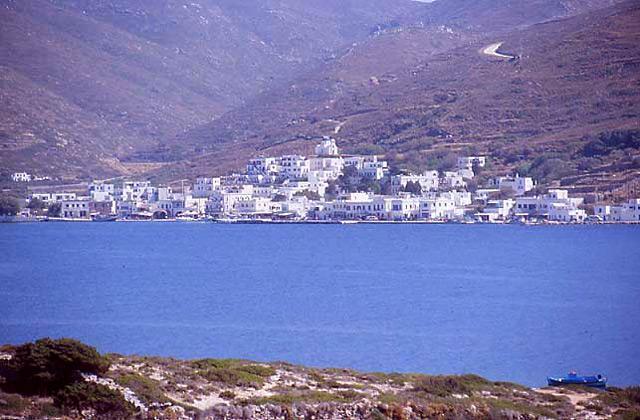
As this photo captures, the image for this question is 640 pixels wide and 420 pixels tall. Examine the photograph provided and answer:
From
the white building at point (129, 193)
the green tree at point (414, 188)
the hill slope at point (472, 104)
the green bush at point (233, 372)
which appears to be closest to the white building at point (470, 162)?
the hill slope at point (472, 104)

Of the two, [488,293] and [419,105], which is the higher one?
[419,105]

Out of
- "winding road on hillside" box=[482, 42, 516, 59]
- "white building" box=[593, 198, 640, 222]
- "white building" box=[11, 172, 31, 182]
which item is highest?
"winding road on hillside" box=[482, 42, 516, 59]

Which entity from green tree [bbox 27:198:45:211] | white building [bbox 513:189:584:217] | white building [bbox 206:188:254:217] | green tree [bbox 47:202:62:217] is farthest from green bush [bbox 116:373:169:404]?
green tree [bbox 27:198:45:211]

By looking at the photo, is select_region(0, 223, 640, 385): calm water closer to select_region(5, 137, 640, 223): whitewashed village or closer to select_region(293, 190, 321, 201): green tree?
select_region(5, 137, 640, 223): whitewashed village

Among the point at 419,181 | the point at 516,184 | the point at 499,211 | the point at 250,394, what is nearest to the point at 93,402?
the point at 250,394

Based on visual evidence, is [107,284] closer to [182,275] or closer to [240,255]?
[182,275]

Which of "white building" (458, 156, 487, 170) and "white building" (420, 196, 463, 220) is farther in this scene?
"white building" (458, 156, 487, 170)

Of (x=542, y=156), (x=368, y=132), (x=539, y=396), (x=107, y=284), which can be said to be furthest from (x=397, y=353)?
(x=368, y=132)
